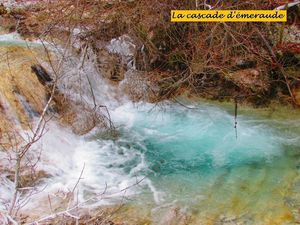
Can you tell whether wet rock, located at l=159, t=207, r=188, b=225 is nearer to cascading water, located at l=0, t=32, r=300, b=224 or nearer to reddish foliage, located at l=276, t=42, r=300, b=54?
cascading water, located at l=0, t=32, r=300, b=224

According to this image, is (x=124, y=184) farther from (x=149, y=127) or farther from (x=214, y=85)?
(x=214, y=85)

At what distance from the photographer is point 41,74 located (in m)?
6.45

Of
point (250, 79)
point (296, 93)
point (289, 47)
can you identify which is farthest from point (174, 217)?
point (289, 47)

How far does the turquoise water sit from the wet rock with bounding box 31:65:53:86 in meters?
1.48

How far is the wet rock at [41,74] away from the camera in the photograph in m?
6.36

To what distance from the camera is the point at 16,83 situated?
5.98m

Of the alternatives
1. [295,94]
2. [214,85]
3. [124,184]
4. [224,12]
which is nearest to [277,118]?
[295,94]

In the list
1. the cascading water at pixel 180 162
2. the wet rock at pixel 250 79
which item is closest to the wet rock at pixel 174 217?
the cascading water at pixel 180 162

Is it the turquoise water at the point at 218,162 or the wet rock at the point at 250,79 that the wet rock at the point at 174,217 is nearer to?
the turquoise water at the point at 218,162

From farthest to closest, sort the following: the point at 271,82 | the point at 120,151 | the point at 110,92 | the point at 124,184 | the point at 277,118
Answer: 1. the point at 110,92
2. the point at 271,82
3. the point at 277,118
4. the point at 120,151
5. the point at 124,184

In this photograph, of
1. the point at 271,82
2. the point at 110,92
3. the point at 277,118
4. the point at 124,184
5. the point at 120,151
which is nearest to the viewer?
the point at 124,184

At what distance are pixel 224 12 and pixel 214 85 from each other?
1.35 metres

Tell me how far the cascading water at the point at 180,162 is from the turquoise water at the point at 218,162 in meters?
0.01

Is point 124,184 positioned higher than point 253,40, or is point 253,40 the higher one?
point 253,40
